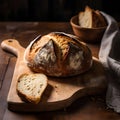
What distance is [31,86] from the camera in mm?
1032

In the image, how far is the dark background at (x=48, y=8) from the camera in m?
2.12

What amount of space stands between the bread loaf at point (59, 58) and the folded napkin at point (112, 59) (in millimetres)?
88

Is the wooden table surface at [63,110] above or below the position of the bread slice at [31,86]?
A: below

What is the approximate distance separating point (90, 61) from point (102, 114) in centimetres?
27

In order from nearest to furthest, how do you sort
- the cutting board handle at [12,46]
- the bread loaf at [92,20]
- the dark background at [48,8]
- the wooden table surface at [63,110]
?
1. the wooden table surface at [63,110]
2. the cutting board handle at [12,46]
3. the bread loaf at [92,20]
4. the dark background at [48,8]

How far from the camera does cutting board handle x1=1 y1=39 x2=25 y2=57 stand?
4.52 feet

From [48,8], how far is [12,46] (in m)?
0.79

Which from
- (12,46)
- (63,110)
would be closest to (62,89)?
(63,110)

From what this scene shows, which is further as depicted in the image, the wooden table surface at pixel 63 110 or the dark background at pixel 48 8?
the dark background at pixel 48 8

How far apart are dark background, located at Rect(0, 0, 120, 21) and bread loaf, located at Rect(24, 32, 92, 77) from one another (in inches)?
38.8

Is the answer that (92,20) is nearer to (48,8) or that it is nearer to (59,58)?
(59,58)

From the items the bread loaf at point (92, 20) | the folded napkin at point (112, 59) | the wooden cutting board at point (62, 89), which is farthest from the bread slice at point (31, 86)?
the bread loaf at point (92, 20)

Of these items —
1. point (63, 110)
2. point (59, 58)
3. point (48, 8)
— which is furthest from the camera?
point (48, 8)

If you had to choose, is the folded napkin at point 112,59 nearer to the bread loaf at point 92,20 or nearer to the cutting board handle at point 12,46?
the bread loaf at point 92,20
